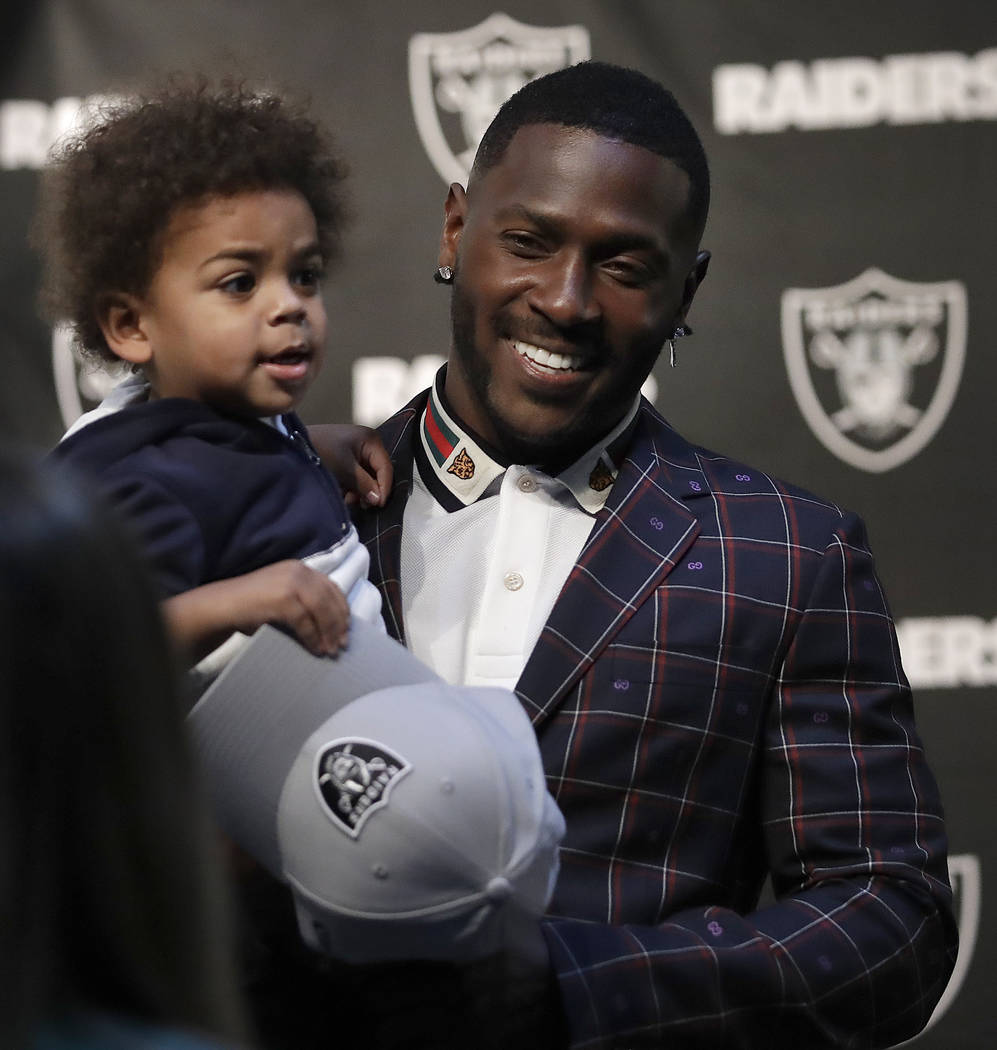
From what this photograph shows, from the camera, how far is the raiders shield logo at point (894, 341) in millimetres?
3094

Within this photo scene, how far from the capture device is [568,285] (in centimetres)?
194

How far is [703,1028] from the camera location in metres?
1.74

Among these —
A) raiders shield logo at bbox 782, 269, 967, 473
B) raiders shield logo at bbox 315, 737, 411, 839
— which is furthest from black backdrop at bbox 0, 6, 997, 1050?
raiders shield logo at bbox 315, 737, 411, 839


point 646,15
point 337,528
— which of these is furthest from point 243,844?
point 646,15

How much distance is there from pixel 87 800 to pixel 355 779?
705 mm

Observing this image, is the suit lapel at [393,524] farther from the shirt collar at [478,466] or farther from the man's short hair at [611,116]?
the man's short hair at [611,116]

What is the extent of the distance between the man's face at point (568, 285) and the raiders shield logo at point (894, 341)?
1108 millimetres

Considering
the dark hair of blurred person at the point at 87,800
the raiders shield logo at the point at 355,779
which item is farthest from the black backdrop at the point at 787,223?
the dark hair of blurred person at the point at 87,800

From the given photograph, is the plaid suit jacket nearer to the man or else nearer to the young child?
the man

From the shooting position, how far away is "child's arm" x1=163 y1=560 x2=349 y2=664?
150 centimetres

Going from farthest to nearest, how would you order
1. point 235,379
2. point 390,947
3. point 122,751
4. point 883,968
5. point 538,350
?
point 538,350 < point 883,968 < point 235,379 < point 390,947 < point 122,751

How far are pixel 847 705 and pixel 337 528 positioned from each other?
588mm

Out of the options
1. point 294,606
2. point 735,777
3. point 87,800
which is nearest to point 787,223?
point 735,777

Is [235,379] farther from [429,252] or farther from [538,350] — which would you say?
[429,252]
